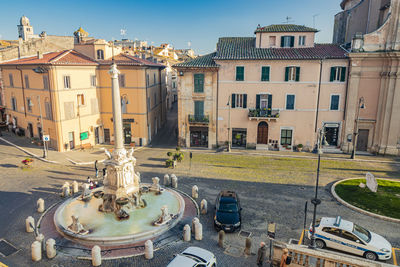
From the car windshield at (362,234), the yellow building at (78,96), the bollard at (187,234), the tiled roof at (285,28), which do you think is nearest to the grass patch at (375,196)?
the car windshield at (362,234)

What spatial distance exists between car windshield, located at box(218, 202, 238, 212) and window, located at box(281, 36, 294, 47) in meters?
25.1

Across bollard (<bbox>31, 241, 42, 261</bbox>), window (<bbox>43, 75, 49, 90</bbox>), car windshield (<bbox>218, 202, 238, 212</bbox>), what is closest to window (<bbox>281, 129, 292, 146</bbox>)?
car windshield (<bbox>218, 202, 238, 212</bbox>)

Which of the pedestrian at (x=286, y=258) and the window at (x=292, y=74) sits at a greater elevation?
the window at (x=292, y=74)

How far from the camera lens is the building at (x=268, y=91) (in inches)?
1391

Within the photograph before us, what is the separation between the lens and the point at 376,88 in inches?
1372

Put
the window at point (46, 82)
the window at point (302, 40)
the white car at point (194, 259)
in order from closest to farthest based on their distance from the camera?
the white car at point (194, 259) → the window at point (46, 82) → the window at point (302, 40)

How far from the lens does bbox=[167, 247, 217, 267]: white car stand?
13428 mm

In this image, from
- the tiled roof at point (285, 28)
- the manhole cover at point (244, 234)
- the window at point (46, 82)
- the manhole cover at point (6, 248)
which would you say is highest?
the tiled roof at point (285, 28)

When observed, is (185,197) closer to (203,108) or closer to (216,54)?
(203,108)

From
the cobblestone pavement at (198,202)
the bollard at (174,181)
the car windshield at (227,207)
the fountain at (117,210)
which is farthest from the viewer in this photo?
the bollard at (174,181)

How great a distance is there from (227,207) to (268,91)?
2070cm

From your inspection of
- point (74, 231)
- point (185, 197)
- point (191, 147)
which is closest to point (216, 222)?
point (185, 197)

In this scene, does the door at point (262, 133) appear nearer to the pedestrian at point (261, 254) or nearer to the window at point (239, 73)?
the window at point (239, 73)

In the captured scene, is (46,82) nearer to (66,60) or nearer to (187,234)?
(66,60)
